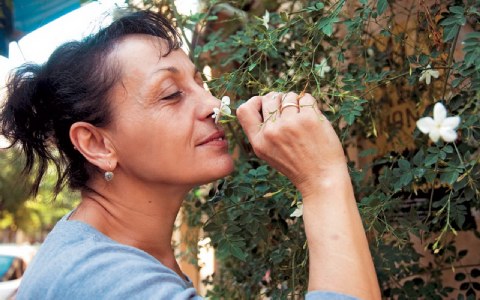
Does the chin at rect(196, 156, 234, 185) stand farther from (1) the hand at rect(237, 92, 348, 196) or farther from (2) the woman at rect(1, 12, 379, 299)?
(1) the hand at rect(237, 92, 348, 196)

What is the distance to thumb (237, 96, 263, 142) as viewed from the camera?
135 cm

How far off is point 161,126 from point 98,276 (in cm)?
43

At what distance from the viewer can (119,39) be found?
1.59m

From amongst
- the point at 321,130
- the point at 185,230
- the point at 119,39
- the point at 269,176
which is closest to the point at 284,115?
the point at 321,130

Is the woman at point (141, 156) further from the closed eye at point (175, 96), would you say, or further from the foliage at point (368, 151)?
the foliage at point (368, 151)

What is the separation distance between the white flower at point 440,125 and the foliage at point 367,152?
210 millimetres

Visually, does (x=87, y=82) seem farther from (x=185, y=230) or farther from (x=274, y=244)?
(x=185, y=230)

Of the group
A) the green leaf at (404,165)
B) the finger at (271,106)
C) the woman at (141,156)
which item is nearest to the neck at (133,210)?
the woman at (141,156)

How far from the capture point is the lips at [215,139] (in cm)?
149

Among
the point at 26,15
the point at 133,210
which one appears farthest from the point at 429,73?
the point at 26,15

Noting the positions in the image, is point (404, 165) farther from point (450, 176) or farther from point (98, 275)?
point (98, 275)

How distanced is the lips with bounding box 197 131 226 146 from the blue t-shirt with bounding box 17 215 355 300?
33 cm

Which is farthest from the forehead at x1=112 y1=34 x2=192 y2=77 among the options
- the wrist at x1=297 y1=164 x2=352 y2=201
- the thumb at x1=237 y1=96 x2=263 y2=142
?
the wrist at x1=297 y1=164 x2=352 y2=201

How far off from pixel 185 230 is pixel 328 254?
235 cm
